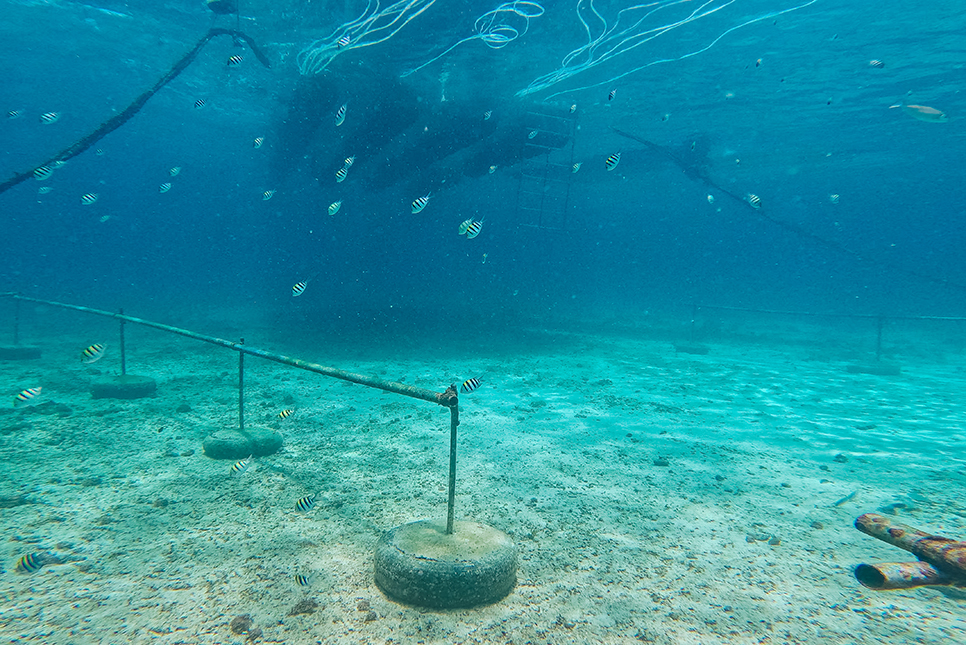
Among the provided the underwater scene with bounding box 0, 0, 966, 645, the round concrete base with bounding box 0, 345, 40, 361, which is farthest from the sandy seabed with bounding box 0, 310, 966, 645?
the round concrete base with bounding box 0, 345, 40, 361

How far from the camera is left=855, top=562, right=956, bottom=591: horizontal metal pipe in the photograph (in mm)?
2332

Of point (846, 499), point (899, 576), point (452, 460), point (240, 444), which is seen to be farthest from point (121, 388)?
point (846, 499)

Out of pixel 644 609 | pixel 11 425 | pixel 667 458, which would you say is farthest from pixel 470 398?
pixel 11 425

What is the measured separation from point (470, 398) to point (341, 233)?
2292 cm

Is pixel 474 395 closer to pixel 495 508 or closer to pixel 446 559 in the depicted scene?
pixel 495 508

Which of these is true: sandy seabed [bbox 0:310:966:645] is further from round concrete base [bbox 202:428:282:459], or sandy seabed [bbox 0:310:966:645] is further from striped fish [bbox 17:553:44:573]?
round concrete base [bbox 202:428:282:459]

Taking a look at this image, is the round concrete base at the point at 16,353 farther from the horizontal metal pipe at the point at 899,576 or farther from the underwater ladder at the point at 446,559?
the horizontal metal pipe at the point at 899,576

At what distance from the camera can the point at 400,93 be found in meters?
20.4

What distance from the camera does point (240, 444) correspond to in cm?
591

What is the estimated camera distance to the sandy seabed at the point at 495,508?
3129 mm

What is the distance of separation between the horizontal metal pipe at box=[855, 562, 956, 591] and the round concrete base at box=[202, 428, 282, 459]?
616 cm

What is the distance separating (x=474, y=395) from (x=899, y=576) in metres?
7.61

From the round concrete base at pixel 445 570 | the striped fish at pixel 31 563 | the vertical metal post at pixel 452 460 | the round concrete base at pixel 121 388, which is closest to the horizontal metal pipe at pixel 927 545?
the round concrete base at pixel 445 570

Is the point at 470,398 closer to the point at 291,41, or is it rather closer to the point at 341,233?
the point at 291,41
